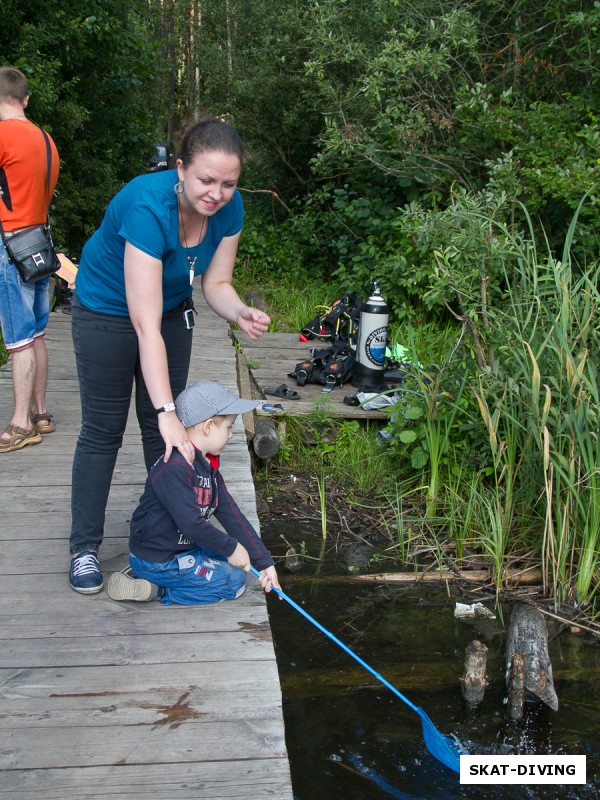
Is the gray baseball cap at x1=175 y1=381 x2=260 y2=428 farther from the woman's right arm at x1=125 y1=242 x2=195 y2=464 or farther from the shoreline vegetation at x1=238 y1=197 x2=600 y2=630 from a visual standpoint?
the shoreline vegetation at x1=238 y1=197 x2=600 y2=630

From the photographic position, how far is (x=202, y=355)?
725 cm

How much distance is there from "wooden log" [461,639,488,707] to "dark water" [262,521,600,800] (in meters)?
0.04

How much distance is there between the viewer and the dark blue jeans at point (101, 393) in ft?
10.5

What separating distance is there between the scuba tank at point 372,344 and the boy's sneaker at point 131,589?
3.71 meters

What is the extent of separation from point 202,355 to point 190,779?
5083mm

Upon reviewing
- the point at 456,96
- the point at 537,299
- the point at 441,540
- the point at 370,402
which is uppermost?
the point at 456,96

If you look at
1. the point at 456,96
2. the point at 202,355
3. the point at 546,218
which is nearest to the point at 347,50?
the point at 456,96

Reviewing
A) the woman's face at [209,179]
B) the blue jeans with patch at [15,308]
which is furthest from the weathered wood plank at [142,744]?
the blue jeans with patch at [15,308]

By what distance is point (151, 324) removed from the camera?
296 cm

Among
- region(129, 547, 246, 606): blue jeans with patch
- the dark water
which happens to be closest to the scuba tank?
the dark water

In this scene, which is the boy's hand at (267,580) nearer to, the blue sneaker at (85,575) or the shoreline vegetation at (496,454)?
the blue sneaker at (85,575)

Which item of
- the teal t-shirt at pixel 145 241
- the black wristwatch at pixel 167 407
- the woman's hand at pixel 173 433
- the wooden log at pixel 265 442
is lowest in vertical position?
the wooden log at pixel 265 442

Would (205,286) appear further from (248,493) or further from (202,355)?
(202,355)

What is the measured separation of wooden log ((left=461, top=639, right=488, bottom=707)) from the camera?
363 centimetres
